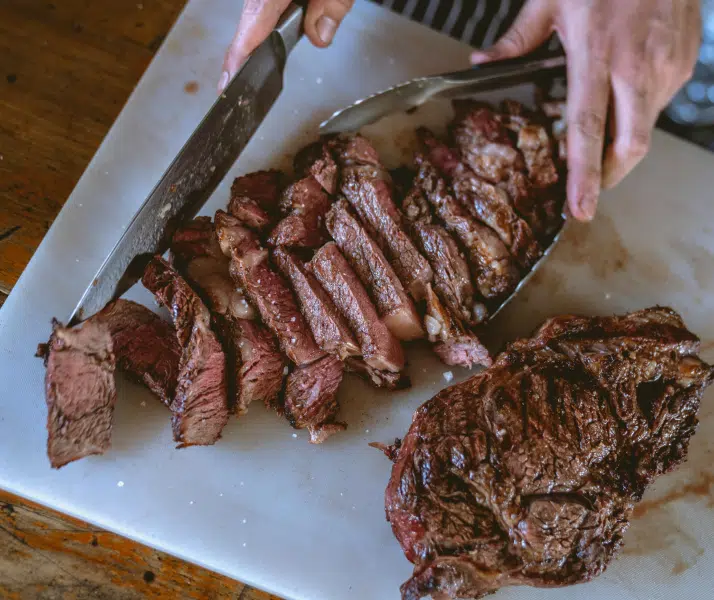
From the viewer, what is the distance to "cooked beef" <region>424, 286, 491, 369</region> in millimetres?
2484

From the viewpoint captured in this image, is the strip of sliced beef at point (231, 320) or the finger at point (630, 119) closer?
the strip of sliced beef at point (231, 320)

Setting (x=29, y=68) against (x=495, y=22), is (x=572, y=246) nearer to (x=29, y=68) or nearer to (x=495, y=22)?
(x=495, y=22)

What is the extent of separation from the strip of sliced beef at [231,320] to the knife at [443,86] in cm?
79

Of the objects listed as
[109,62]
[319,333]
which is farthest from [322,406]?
[109,62]

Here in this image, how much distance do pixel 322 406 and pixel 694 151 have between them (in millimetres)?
2340

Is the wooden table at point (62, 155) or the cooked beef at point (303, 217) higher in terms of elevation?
the cooked beef at point (303, 217)

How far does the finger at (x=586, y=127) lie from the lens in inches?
99.9

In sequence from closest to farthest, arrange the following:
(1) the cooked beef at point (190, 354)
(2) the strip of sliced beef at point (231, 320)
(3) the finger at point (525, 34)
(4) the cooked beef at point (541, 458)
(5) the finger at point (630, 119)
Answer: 1. (4) the cooked beef at point (541, 458)
2. (1) the cooked beef at point (190, 354)
3. (2) the strip of sliced beef at point (231, 320)
4. (5) the finger at point (630, 119)
5. (3) the finger at point (525, 34)

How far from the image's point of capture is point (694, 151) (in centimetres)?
317

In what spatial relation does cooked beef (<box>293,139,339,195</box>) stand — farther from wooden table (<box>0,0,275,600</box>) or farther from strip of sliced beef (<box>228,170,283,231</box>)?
wooden table (<box>0,0,275,600</box>)

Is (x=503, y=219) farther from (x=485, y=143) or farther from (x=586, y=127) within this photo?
(x=586, y=127)

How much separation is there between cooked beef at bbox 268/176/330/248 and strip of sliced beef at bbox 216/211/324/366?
0.12 metres

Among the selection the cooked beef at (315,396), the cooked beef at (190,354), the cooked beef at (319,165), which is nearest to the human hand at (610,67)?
the cooked beef at (319,165)

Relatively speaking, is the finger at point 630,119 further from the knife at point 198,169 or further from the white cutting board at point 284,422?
the knife at point 198,169
